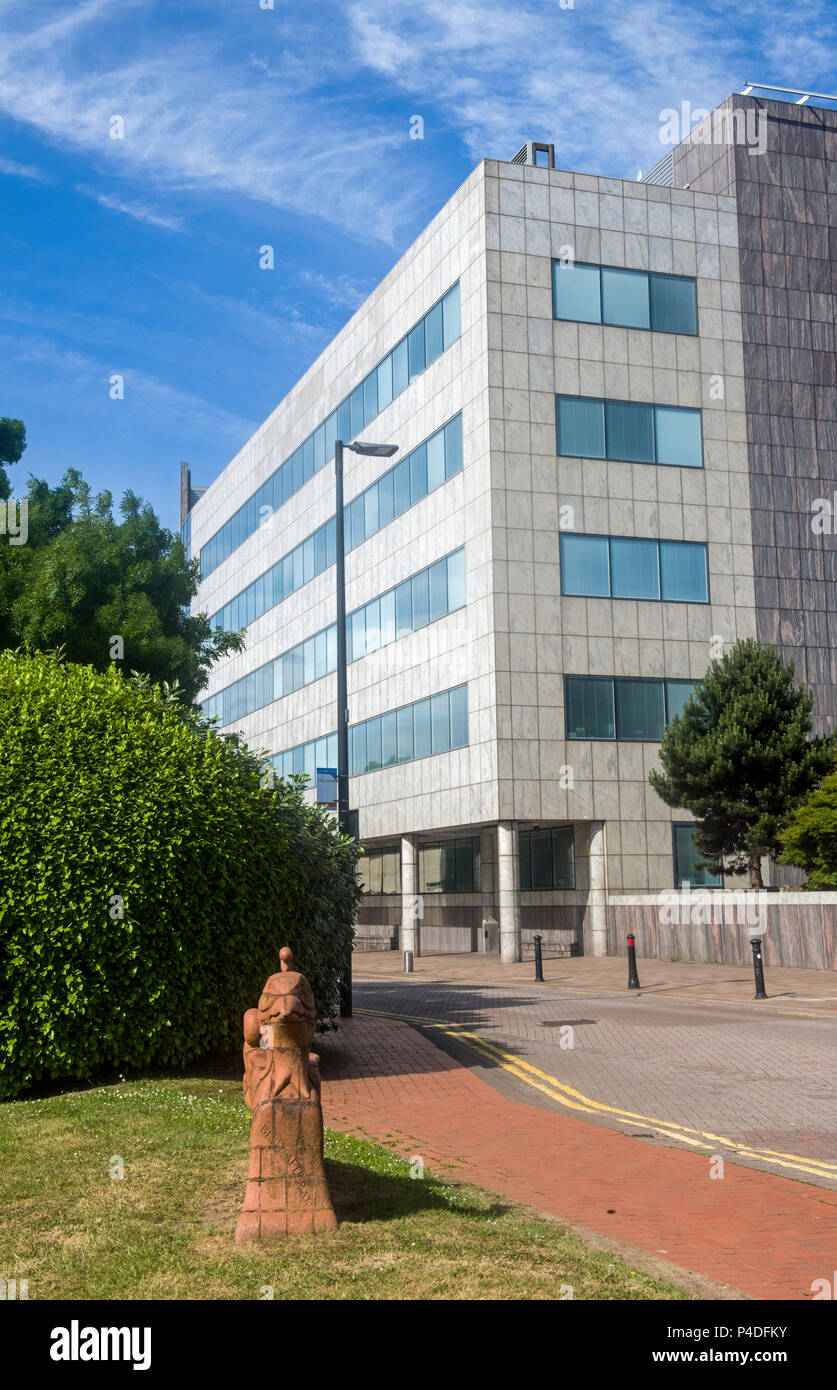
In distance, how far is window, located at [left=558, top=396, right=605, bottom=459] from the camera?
38.3 meters

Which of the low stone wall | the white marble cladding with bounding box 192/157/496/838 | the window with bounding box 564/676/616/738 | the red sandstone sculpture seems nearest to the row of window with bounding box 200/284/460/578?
the white marble cladding with bounding box 192/157/496/838

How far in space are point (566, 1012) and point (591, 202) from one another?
92.8 feet

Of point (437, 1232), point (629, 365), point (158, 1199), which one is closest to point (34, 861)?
point (158, 1199)

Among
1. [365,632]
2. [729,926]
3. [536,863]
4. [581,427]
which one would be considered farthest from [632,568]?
[729,926]

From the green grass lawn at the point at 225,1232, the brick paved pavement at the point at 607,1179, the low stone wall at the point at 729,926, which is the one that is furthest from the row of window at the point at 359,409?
the green grass lawn at the point at 225,1232

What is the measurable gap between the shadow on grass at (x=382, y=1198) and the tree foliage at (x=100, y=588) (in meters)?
13.9

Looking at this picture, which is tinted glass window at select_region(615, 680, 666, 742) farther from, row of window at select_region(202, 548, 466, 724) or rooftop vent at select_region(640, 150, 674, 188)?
rooftop vent at select_region(640, 150, 674, 188)

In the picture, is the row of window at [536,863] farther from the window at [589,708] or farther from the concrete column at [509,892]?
the window at [589,708]

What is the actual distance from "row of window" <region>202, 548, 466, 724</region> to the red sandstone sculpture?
24.1m

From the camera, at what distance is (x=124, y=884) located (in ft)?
37.6

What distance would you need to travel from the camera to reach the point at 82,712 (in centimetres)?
1261
